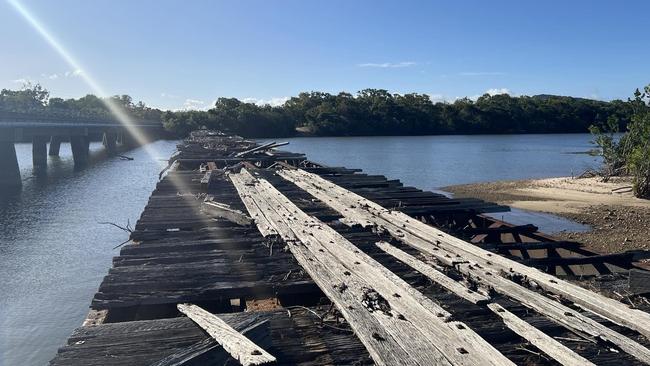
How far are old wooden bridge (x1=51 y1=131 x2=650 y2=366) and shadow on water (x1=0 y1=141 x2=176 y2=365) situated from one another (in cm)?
458

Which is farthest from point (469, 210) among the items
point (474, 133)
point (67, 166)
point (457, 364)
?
point (474, 133)

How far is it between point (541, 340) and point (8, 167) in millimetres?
39915

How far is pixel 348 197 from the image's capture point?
39.9 feet

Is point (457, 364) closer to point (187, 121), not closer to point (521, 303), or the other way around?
point (521, 303)

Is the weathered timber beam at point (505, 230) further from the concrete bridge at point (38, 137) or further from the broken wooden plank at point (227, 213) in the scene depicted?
the concrete bridge at point (38, 137)

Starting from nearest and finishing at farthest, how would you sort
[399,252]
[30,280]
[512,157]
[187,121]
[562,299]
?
[562,299] < [399,252] < [30,280] < [512,157] < [187,121]

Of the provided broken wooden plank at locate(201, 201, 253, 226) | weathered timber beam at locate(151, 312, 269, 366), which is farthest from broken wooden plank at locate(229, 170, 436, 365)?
broken wooden plank at locate(201, 201, 253, 226)

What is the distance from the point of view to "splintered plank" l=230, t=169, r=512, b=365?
399 cm

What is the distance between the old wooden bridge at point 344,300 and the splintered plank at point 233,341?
13 mm

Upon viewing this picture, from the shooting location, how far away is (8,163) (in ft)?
122

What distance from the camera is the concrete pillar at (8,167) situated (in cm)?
3659

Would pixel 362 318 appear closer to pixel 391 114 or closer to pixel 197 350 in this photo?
pixel 197 350

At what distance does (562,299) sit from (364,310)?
196 cm

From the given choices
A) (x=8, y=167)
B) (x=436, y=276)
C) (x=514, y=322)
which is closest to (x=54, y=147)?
(x=8, y=167)
